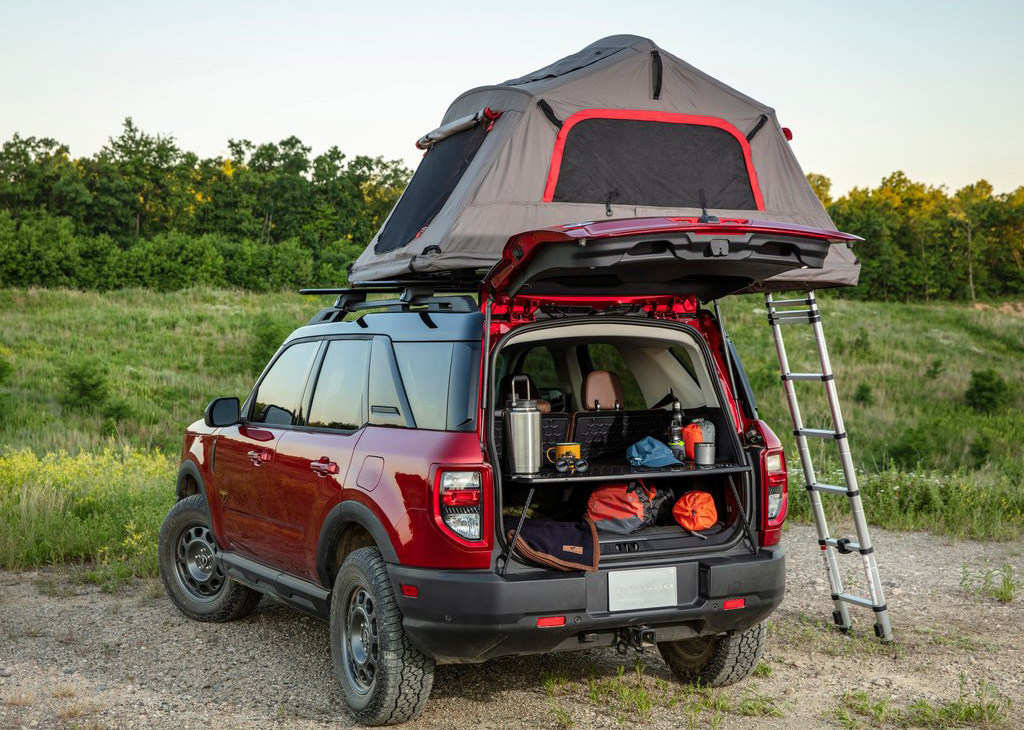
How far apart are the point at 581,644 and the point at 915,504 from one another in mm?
7999

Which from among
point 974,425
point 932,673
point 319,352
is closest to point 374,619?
point 319,352

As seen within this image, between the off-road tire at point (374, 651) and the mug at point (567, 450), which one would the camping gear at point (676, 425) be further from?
the off-road tire at point (374, 651)

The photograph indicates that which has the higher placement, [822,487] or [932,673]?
[822,487]

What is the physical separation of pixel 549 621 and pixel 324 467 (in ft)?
4.89

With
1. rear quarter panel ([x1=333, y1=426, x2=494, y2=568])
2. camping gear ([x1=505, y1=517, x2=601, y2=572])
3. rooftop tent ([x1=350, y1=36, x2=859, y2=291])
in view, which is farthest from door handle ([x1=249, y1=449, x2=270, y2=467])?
camping gear ([x1=505, y1=517, x2=601, y2=572])

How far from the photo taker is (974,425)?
31812 millimetres

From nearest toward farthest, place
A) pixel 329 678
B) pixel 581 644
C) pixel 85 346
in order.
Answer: pixel 581 644 → pixel 329 678 → pixel 85 346

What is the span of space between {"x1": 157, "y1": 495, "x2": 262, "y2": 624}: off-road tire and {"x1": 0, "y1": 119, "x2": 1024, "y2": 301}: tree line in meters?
49.4

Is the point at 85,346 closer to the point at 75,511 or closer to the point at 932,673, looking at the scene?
the point at 75,511

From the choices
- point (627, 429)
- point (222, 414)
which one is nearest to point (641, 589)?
point (627, 429)

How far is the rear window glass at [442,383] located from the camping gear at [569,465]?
49 cm

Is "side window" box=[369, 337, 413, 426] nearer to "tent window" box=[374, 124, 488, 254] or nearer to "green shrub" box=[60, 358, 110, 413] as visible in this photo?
"tent window" box=[374, 124, 488, 254]

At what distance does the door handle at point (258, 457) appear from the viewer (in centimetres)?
606

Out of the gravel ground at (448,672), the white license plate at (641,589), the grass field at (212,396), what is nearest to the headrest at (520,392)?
the white license plate at (641,589)
